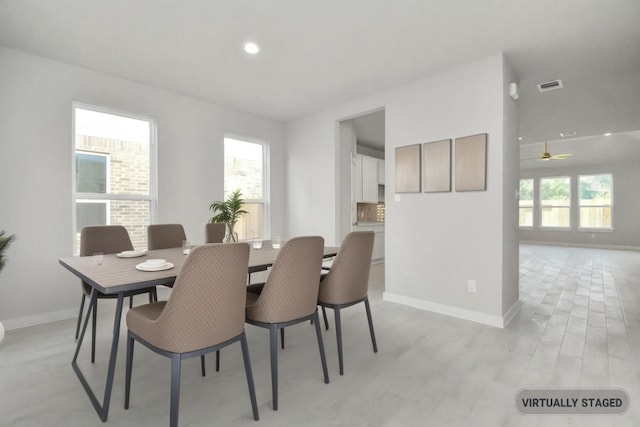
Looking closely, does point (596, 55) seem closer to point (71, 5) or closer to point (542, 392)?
point (542, 392)

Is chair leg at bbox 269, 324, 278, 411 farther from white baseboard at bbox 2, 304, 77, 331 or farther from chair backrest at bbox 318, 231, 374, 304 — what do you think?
white baseboard at bbox 2, 304, 77, 331

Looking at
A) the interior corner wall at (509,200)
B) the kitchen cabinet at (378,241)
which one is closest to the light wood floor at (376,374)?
the interior corner wall at (509,200)

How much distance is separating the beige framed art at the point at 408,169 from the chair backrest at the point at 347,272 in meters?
1.53

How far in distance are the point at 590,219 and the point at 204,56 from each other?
36.8ft

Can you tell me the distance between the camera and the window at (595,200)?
9086 millimetres

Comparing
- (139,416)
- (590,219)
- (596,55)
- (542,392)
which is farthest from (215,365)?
(590,219)

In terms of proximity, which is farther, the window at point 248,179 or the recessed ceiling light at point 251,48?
the window at point 248,179

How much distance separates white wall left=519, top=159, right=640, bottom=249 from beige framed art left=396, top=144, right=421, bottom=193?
8517 millimetres

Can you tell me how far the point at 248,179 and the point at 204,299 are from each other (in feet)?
12.0

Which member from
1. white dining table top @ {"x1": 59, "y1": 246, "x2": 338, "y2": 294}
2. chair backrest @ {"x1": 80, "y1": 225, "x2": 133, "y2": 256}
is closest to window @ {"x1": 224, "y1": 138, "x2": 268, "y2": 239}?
chair backrest @ {"x1": 80, "y1": 225, "x2": 133, "y2": 256}

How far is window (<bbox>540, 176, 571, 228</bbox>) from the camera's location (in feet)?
31.9

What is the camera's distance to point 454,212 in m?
3.31

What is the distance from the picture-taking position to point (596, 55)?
2979 mm

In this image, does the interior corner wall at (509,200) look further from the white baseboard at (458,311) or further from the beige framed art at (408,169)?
the beige framed art at (408,169)
